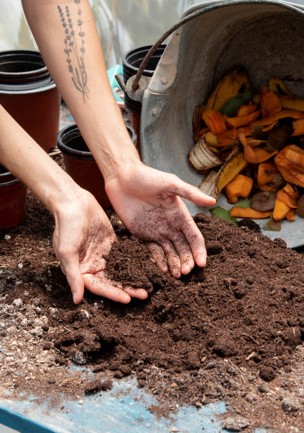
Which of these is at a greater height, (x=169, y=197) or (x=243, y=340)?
(x=169, y=197)

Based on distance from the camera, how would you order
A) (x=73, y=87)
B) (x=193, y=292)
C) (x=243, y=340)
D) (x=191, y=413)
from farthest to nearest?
(x=73, y=87) < (x=193, y=292) < (x=243, y=340) < (x=191, y=413)

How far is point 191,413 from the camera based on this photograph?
160 cm

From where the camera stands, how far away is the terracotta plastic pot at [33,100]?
278 centimetres

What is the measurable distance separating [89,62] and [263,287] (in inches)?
33.4

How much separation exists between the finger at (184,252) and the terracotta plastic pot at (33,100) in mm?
1074

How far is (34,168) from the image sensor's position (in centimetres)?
193

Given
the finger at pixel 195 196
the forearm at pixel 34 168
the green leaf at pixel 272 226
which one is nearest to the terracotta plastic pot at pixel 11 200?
the forearm at pixel 34 168

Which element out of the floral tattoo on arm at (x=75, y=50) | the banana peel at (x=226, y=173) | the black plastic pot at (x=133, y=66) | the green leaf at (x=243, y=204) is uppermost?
the floral tattoo on arm at (x=75, y=50)

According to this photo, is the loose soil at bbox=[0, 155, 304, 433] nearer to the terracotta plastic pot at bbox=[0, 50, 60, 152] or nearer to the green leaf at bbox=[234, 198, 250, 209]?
the green leaf at bbox=[234, 198, 250, 209]

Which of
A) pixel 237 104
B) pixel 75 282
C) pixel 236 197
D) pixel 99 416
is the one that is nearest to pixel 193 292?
pixel 75 282

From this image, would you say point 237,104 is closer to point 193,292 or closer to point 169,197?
point 169,197

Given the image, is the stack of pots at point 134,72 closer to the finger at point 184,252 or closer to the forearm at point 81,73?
the forearm at point 81,73

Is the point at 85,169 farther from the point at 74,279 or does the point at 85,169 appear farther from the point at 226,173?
the point at 74,279

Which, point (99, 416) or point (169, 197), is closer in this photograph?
point (99, 416)
